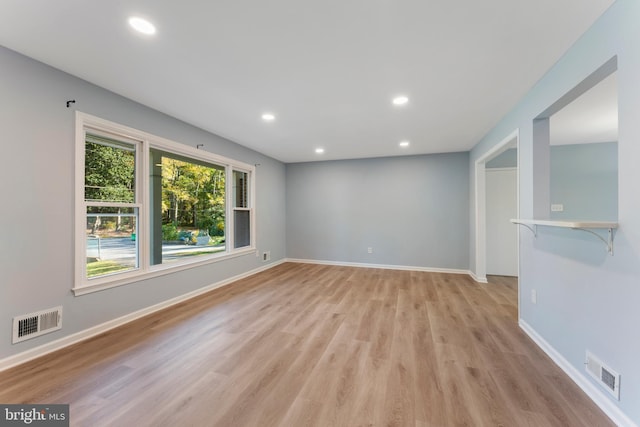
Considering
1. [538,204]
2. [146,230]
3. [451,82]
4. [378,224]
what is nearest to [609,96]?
[538,204]

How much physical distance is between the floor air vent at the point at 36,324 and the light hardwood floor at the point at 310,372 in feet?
0.77

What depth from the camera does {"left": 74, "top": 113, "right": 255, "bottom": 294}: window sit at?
252 centimetres

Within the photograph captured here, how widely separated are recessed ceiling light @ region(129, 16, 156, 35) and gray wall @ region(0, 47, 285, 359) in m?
1.21

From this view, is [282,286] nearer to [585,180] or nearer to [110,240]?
[110,240]

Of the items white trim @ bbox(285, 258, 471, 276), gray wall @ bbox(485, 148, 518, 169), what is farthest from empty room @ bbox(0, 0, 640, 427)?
white trim @ bbox(285, 258, 471, 276)

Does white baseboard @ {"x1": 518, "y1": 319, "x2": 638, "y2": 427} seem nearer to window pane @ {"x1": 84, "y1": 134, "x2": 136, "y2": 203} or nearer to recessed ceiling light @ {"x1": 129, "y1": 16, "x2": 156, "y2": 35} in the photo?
recessed ceiling light @ {"x1": 129, "y1": 16, "x2": 156, "y2": 35}

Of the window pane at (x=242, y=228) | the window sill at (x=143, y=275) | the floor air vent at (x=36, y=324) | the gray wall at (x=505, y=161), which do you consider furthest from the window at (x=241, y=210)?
the gray wall at (x=505, y=161)

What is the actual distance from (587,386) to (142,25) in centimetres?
399

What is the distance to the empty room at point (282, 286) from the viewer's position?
5.06 feet

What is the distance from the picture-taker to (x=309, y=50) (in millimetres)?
1978

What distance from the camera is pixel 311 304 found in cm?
341

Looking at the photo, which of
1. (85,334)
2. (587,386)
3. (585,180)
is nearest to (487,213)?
(585,180)

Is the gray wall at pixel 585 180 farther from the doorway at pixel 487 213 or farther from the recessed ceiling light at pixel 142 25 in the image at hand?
the recessed ceiling light at pixel 142 25

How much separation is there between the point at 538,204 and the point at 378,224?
3.45m
